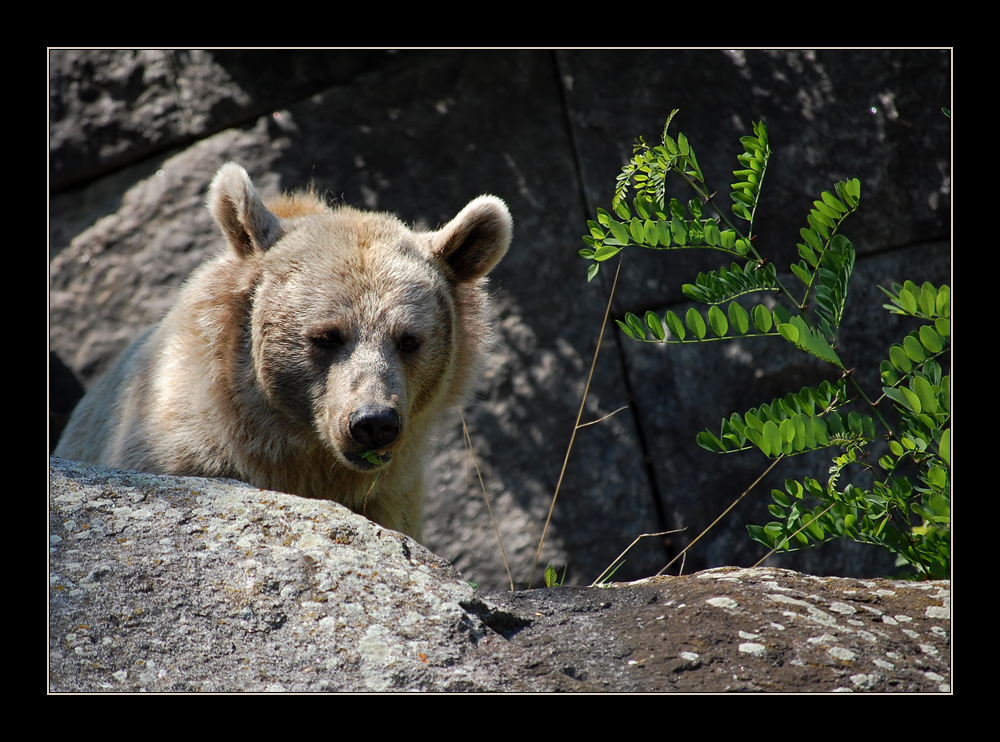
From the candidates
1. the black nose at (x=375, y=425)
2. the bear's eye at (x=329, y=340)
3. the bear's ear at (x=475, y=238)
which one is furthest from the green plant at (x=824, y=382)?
the bear's eye at (x=329, y=340)

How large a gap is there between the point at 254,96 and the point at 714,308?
4224 millimetres

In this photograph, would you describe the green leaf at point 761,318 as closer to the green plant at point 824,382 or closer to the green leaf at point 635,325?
the green plant at point 824,382

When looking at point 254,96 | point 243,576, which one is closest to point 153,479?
point 243,576

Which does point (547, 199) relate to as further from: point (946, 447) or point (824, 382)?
point (946, 447)

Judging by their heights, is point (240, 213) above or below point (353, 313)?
above

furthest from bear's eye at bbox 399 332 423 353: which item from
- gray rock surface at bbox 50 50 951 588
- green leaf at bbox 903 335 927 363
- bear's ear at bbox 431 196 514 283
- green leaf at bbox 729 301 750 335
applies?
gray rock surface at bbox 50 50 951 588

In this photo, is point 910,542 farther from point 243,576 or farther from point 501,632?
point 243,576

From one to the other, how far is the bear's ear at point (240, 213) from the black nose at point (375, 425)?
3.26 feet

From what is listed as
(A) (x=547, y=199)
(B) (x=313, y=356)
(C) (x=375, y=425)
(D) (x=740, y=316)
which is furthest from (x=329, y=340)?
(A) (x=547, y=199)

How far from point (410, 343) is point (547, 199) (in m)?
2.89

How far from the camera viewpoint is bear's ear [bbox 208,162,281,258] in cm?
331

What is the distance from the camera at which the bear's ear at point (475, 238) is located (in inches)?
142

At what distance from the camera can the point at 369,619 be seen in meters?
2.07

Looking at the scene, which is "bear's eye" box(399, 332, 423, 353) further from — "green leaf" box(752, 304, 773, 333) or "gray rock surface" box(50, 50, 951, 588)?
"gray rock surface" box(50, 50, 951, 588)
